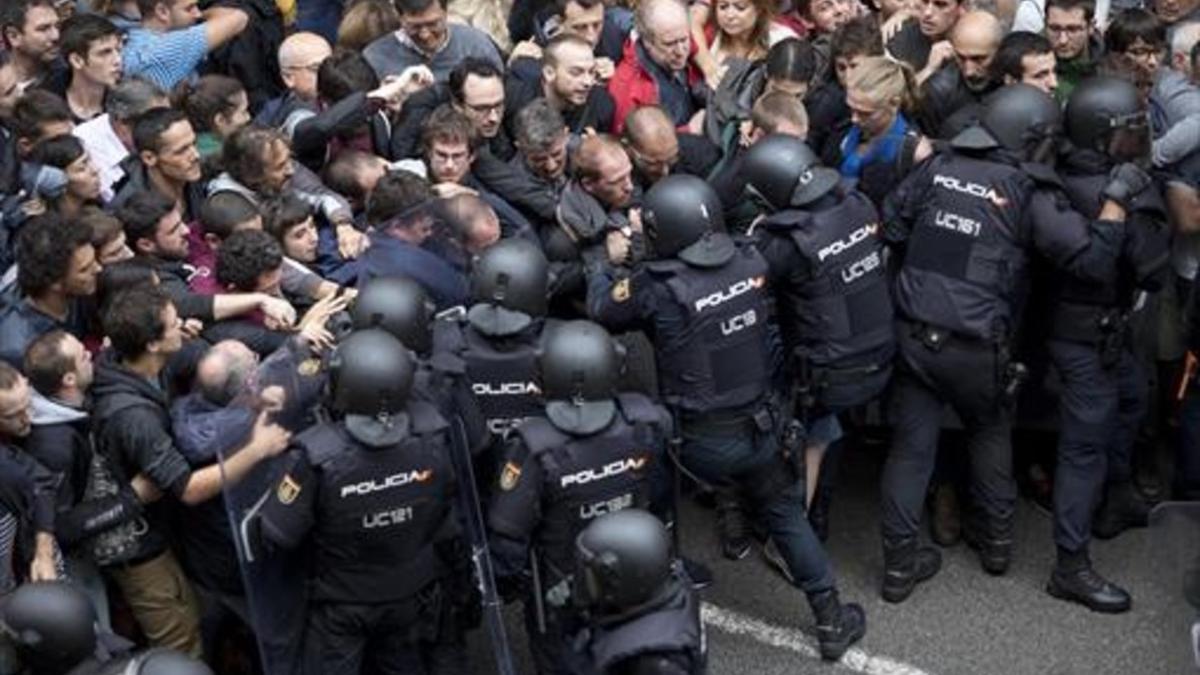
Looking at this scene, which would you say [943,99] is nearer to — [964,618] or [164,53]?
[964,618]

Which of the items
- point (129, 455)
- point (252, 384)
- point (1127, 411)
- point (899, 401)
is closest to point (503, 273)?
point (252, 384)

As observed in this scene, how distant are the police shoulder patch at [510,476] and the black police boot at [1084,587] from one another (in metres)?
2.56

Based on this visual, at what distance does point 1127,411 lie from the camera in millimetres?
7273

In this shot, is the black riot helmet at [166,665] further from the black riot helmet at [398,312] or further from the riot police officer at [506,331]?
the riot police officer at [506,331]

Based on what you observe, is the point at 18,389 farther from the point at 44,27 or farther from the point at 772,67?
the point at 772,67

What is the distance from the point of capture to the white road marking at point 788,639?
22.0ft

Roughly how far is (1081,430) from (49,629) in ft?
13.0

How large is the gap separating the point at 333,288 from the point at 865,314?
1.99 m

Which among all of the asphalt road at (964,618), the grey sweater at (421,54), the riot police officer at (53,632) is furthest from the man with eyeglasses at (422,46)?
the riot police officer at (53,632)

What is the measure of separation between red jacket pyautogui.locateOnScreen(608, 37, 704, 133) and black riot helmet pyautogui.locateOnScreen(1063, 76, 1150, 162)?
7.17 ft

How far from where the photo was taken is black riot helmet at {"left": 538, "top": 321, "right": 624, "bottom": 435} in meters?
5.61

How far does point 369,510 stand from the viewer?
215 inches

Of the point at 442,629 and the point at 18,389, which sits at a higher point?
the point at 18,389

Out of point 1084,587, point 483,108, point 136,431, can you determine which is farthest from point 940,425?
point 136,431
